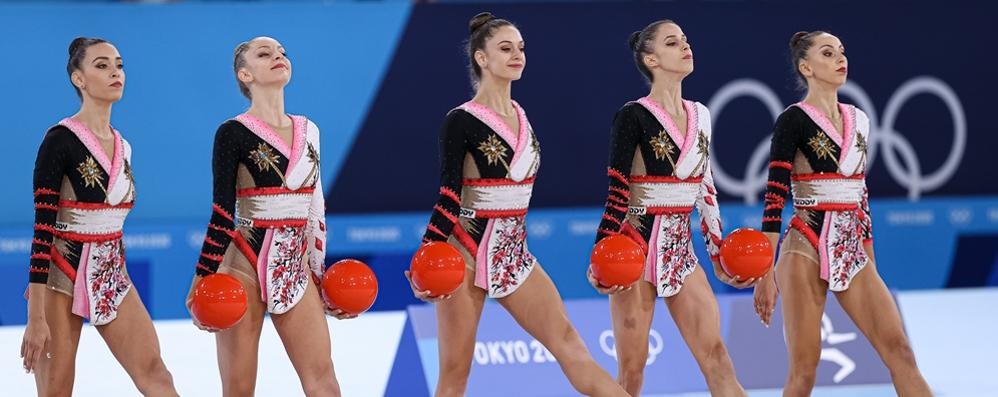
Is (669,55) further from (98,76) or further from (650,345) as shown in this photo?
(98,76)

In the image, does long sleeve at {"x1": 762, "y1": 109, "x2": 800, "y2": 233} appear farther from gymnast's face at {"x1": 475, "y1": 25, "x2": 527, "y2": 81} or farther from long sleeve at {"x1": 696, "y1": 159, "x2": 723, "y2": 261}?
gymnast's face at {"x1": 475, "y1": 25, "x2": 527, "y2": 81}

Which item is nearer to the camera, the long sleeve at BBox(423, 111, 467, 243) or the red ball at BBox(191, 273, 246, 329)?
the red ball at BBox(191, 273, 246, 329)

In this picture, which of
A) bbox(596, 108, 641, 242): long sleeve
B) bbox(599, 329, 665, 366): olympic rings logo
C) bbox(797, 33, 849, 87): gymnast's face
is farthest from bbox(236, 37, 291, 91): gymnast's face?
bbox(599, 329, 665, 366): olympic rings logo

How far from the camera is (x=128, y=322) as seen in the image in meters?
5.89

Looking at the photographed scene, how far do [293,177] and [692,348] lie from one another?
75.7 inches

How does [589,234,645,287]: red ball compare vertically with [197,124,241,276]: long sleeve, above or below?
below

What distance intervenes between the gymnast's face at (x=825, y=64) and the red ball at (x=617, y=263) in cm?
129

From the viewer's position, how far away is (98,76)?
6.00 m

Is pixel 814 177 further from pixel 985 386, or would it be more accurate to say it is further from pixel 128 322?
pixel 128 322

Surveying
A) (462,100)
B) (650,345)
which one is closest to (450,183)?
(650,345)

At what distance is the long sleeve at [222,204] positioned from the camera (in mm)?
5820

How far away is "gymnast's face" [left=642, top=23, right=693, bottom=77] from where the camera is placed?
21.6 ft

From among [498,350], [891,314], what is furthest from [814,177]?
[498,350]

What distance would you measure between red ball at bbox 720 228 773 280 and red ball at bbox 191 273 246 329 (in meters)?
2.17
